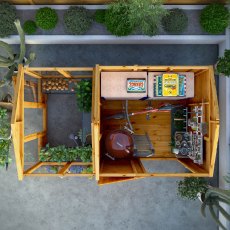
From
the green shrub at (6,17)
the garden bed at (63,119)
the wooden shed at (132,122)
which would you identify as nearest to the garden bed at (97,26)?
the green shrub at (6,17)

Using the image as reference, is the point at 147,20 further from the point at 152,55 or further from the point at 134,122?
the point at 134,122

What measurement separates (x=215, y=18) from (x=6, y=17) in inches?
140

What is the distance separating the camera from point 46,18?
4965 millimetres

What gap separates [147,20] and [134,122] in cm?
190

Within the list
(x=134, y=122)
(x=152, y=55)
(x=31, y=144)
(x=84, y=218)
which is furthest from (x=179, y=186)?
(x=31, y=144)

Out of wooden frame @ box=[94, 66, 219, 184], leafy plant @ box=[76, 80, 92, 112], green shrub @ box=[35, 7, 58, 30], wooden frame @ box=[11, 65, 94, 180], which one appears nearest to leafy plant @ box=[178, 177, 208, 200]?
wooden frame @ box=[94, 66, 219, 184]

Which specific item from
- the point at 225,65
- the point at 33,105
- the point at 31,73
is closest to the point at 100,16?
the point at 31,73

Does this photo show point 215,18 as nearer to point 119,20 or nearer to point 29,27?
point 119,20

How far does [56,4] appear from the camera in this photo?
5160 mm

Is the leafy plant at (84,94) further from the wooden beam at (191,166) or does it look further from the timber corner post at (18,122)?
the wooden beam at (191,166)

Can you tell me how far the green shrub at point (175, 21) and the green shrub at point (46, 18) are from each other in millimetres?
1931

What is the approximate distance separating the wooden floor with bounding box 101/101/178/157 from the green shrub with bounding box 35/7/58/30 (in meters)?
1.69

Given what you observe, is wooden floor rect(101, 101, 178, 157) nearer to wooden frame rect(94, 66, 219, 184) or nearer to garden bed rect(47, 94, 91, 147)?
garden bed rect(47, 94, 91, 147)

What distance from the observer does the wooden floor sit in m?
5.50
